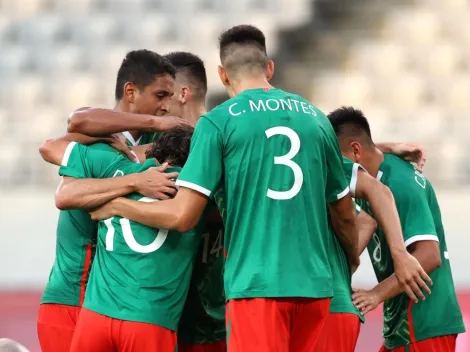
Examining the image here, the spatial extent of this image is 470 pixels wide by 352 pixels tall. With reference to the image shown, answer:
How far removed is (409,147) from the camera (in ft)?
15.6

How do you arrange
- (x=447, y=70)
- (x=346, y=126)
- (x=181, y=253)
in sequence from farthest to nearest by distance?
(x=447, y=70), (x=346, y=126), (x=181, y=253)

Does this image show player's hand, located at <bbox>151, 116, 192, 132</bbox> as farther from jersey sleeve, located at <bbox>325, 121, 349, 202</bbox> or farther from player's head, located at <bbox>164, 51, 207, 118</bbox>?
player's head, located at <bbox>164, 51, 207, 118</bbox>

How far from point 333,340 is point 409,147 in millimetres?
1205

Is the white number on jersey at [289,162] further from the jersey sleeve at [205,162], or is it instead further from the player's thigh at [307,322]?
the player's thigh at [307,322]

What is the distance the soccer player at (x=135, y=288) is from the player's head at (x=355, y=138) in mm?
1008

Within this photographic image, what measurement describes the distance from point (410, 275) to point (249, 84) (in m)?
1.04

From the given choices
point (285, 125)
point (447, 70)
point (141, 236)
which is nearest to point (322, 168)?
point (285, 125)

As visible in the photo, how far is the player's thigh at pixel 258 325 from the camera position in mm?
3479

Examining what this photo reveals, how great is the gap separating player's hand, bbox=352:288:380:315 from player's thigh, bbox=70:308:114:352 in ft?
3.55

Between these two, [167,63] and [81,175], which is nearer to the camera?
[81,175]

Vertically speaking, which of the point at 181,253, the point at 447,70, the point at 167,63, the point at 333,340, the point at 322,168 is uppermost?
the point at 447,70

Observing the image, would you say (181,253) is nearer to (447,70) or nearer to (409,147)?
(409,147)

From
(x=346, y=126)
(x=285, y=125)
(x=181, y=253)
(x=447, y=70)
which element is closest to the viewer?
(x=285, y=125)

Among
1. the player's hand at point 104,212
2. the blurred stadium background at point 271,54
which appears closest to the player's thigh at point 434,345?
the player's hand at point 104,212
